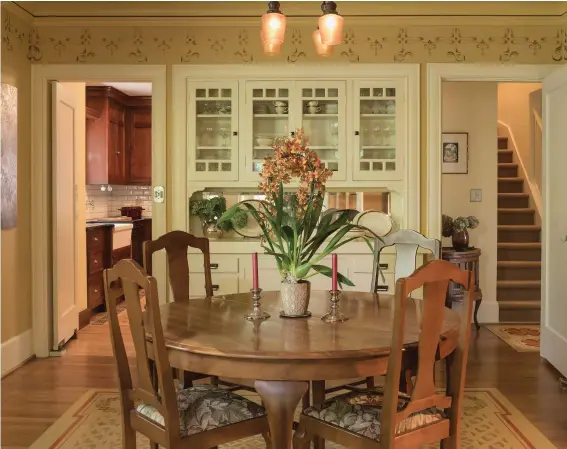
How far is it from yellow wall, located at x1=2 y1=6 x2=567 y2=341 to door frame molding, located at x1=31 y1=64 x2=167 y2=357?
0.17 ft

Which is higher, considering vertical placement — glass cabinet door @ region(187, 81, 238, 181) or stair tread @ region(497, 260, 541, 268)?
glass cabinet door @ region(187, 81, 238, 181)

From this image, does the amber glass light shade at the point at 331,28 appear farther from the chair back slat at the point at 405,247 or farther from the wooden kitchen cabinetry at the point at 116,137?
the wooden kitchen cabinetry at the point at 116,137

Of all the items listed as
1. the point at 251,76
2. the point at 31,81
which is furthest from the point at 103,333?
the point at 251,76

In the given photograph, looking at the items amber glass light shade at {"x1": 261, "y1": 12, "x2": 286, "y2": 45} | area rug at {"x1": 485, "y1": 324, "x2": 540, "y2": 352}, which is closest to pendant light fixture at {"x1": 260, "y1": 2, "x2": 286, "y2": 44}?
amber glass light shade at {"x1": 261, "y1": 12, "x2": 286, "y2": 45}

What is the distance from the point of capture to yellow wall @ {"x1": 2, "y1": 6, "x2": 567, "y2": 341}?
14.6 feet

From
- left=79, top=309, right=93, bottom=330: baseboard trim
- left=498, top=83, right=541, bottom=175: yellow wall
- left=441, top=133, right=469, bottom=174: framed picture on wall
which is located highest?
left=498, top=83, right=541, bottom=175: yellow wall

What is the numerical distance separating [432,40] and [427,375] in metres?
3.21

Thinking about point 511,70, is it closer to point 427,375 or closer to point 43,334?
point 427,375

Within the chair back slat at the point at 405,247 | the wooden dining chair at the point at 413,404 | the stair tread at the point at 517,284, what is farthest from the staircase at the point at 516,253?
the wooden dining chair at the point at 413,404

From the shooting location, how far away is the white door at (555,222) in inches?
157

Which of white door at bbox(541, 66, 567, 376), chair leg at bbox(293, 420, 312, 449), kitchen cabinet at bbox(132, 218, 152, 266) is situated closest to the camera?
chair leg at bbox(293, 420, 312, 449)

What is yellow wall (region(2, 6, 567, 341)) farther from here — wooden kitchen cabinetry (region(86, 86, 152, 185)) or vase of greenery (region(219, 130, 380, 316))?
wooden kitchen cabinetry (region(86, 86, 152, 185))

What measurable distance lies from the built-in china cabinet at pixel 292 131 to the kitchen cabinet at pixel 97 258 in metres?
1.92

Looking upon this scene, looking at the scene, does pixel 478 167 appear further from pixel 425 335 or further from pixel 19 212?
pixel 425 335
